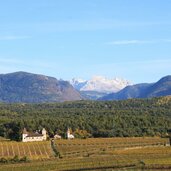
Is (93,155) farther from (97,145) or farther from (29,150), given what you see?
(97,145)

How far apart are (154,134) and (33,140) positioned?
41.3 meters

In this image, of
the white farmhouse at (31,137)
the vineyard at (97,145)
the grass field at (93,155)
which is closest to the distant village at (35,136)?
the white farmhouse at (31,137)

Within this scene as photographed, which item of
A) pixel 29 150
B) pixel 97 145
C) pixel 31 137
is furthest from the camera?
pixel 31 137

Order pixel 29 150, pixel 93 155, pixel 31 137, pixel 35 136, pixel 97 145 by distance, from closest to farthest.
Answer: pixel 93 155 < pixel 29 150 < pixel 97 145 < pixel 35 136 < pixel 31 137

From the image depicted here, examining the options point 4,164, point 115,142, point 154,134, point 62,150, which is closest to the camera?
point 4,164

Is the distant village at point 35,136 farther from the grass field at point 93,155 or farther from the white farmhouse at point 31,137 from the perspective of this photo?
the grass field at point 93,155

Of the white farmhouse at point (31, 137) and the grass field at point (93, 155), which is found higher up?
the white farmhouse at point (31, 137)

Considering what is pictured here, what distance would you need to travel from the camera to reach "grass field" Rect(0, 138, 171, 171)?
91.4m

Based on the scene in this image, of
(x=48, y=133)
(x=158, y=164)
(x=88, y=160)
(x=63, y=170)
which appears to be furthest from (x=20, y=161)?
(x=48, y=133)

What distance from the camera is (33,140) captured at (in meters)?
161

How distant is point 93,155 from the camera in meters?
114

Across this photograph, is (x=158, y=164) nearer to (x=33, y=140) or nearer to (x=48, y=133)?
(x=33, y=140)

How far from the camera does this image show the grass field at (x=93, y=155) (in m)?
91.4

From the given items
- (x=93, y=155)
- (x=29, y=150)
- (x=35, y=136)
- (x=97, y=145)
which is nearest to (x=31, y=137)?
(x=35, y=136)
